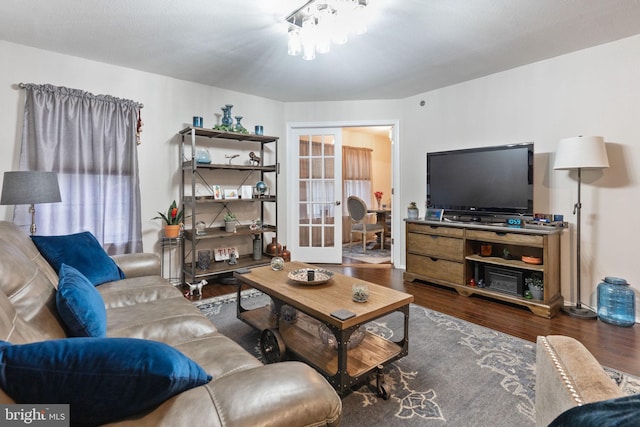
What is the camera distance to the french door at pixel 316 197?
4805 mm

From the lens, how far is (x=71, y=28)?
2.56 metres

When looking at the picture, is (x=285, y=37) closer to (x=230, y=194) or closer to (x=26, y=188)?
(x=230, y=194)

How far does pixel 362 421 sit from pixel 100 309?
4.28 feet

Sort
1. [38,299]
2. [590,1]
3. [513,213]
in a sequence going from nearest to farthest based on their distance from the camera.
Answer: [38,299], [590,1], [513,213]

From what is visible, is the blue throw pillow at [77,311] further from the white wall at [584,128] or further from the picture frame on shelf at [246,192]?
the white wall at [584,128]

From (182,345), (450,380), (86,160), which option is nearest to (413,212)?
(450,380)

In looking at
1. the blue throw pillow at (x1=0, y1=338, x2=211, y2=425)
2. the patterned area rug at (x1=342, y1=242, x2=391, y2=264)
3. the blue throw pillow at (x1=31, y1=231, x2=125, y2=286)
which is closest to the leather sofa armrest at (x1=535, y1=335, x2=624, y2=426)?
the blue throw pillow at (x1=0, y1=338, x2=211, y2=425)

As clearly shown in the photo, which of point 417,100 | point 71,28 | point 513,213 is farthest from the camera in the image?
point 417,100

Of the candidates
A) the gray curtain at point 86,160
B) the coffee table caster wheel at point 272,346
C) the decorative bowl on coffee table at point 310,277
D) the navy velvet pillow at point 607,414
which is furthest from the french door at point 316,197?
the navy velvet pillow at point 607,414

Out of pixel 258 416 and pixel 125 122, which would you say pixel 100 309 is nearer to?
pixel 258 416

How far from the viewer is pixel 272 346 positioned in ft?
6.32

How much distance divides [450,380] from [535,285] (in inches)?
65.5

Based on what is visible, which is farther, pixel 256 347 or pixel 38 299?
pixel 256 347

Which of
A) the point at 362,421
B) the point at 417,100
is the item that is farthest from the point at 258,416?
the point at 417,100
